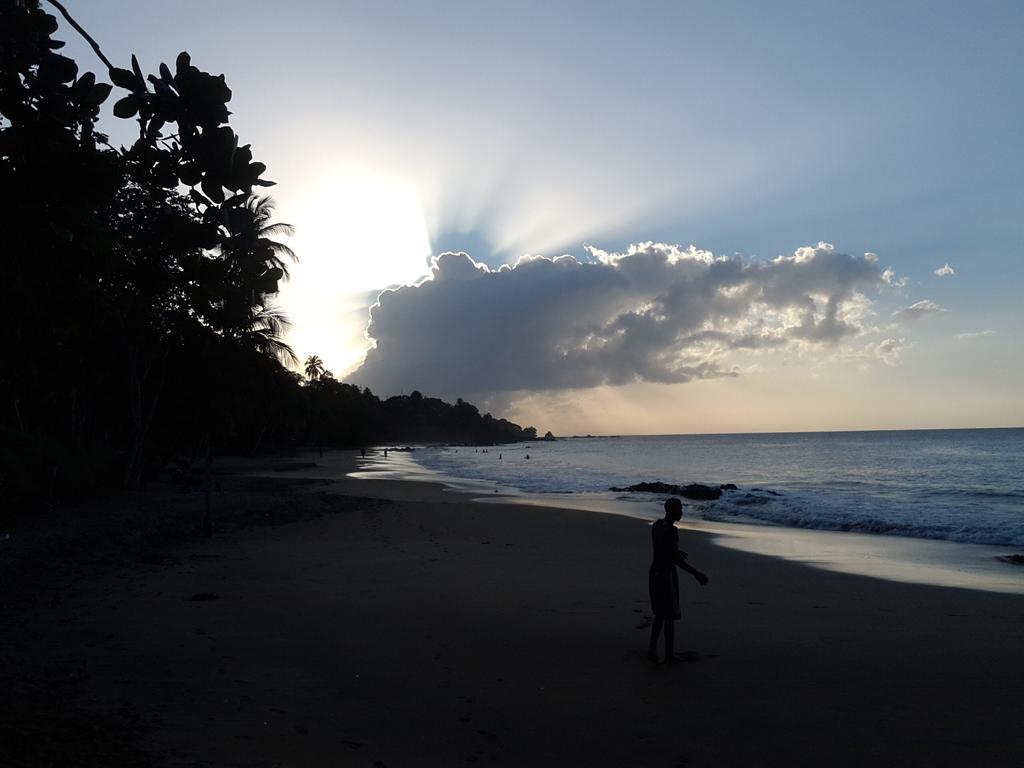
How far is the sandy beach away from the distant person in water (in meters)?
0.29

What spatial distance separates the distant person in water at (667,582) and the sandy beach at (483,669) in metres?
0.29

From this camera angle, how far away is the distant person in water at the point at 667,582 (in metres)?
6.47

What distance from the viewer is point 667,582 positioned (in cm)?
652

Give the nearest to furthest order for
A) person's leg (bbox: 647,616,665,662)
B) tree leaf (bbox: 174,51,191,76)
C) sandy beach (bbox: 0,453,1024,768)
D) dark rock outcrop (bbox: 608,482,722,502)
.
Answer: tree leaf (bbox: 174,51,191,76)
sandy beach (bbox: 0,453,1024,768)
person's leg (bbox: 647,616,665,662)
dark rock outcrop (bbox: 608,482,722,502)

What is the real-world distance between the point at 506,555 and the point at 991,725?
8655 mm

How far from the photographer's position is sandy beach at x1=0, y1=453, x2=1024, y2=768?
4621 mm

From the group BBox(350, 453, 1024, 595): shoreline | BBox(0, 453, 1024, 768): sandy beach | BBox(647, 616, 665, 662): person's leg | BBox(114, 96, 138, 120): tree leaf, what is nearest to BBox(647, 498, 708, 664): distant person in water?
BBox(647, 616, 665, 662): person's leg

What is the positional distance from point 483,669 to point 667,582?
194cm

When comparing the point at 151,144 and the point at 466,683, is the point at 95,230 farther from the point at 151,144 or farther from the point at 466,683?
the point at 466,683

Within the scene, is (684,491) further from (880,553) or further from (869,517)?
(880,553)

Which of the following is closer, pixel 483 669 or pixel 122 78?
pixel 122 78

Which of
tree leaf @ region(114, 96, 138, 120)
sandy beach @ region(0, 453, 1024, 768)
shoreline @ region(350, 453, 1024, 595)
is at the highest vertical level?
tree leaf @ region(114, 96, 138, 120)

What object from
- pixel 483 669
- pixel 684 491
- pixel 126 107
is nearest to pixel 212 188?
pixel 126 107

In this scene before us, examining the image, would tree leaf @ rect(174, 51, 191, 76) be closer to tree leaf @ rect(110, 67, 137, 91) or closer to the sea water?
tree leaf @ rect(110, 67, 137, 91)
